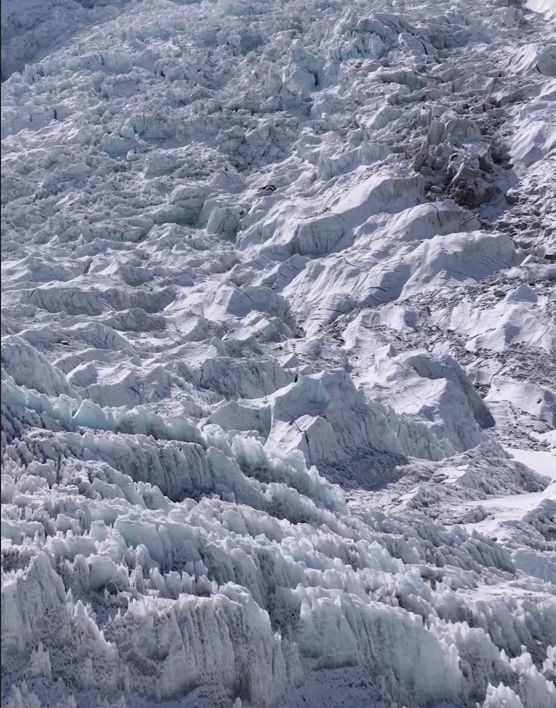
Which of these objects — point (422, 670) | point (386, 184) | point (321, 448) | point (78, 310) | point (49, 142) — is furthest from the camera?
point (49, 142)

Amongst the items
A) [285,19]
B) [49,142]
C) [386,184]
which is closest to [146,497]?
[386,184]

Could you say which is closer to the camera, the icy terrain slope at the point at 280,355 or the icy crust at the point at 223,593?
the icy crust at the point at 223,593

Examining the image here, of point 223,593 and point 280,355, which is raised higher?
point 223,593

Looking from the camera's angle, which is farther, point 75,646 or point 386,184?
point 386,184

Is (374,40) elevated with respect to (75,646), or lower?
lower

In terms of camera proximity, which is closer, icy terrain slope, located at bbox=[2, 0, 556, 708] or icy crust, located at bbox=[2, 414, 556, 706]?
icy crust, located at bbox=[2, 414, 556, 706]

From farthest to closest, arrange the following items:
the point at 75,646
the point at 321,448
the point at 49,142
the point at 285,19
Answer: the point at 285,19 < the point at 49,142 < the point at 321,448 < the point at 75,646

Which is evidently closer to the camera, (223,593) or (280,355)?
(223,593)

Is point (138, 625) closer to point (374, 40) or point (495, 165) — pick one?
point (495, 165)
